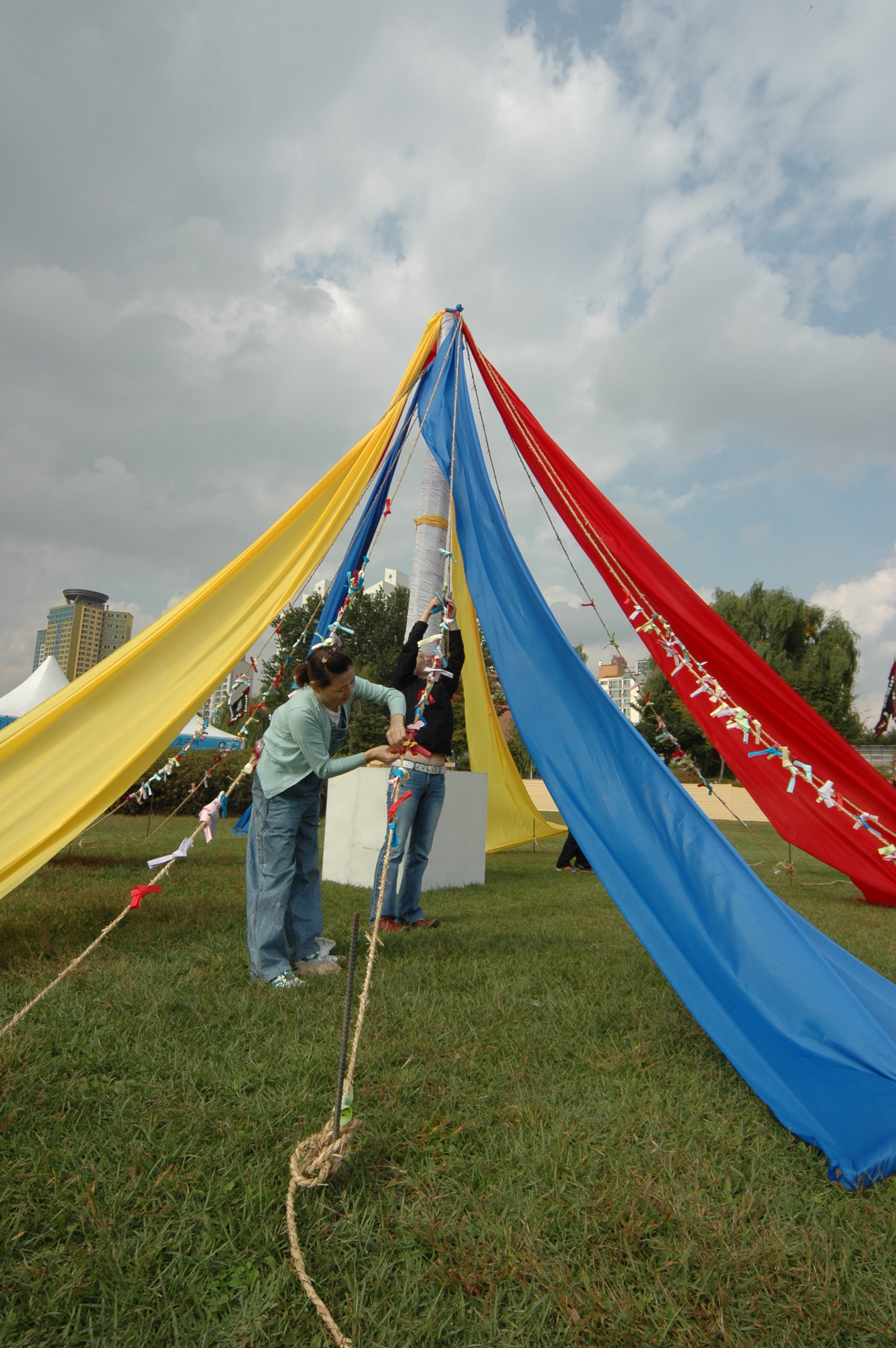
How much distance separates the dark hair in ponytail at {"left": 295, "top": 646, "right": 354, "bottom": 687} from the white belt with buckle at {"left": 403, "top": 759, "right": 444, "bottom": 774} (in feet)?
4.04

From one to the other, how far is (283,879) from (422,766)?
135 centimetres

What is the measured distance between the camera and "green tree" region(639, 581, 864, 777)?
25281mm

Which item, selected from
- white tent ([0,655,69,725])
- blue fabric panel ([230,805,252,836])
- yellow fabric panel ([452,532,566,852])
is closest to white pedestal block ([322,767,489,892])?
yellow fabric panel ([452,532,566,852])

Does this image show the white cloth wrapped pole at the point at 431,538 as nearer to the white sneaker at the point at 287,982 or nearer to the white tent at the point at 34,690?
the white sneaker at the point at 287,982

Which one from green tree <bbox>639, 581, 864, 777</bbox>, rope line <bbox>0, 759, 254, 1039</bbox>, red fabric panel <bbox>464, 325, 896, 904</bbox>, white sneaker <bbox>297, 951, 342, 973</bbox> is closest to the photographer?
rope line <bbox>0, 759, 254, 1039</bbox>

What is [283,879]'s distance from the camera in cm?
331

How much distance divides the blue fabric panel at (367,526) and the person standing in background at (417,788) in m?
0.52

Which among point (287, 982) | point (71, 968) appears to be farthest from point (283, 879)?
point (71, 968)

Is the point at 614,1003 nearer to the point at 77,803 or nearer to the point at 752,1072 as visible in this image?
the point at 752,1072

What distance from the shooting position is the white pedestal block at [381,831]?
589cm

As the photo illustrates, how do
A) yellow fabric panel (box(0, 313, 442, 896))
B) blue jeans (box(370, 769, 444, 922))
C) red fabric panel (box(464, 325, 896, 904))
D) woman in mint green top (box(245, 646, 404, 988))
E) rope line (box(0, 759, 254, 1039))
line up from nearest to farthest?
rope line (box(0, 759, 254, 1039)) < yellow fabric panel (box(0, 313, 442, 896)) < woman in mint green top (box(245, 646, 404, 988)) < red fabric panel (box(464, 325, 896, 904)) < blue jeans (box(370, 769, 444, 922))

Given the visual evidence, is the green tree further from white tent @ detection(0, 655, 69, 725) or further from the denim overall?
the denim overall

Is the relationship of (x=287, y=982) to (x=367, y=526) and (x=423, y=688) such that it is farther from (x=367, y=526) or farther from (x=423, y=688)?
(x=367, y=526)

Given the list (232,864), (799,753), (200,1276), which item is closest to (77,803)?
(200,1276)
